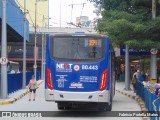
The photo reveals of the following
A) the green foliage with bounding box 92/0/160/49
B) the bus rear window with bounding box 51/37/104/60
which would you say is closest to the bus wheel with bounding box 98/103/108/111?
the bus rear window with bounding box 51/37/104/60

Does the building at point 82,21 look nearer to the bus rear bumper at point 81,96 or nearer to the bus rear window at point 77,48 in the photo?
the bus rear window at point 77,48

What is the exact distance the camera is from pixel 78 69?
16734 millimetres

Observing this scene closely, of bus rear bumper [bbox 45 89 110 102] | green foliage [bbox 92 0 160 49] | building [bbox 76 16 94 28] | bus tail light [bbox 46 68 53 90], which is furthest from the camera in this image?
building [bbox 76 16 94 28]

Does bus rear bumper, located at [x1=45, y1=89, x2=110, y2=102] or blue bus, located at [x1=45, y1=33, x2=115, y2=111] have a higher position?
blue bus, located at [x1=45, y1=33, x2=115, y2=111]

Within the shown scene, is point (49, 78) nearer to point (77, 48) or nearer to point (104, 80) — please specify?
point (77, 48)

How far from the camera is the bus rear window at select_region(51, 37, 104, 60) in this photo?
55.4 feet

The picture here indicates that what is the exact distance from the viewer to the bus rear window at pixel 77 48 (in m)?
16.9

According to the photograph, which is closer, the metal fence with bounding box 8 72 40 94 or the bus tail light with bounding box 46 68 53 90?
the bus tail light with bounding box 46 68 53 90

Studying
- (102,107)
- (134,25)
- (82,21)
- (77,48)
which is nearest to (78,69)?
(77,48)

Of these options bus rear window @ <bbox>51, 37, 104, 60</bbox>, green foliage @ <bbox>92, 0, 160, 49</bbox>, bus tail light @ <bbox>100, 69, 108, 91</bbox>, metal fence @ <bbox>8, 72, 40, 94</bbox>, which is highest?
green foliage @ <bbox>92, 0, 160, 49</bbox>

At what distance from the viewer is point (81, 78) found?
54.8 feet

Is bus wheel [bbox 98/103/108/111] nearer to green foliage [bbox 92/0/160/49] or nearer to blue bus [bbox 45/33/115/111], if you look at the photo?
blue bus [bbox 45/33/115/111]

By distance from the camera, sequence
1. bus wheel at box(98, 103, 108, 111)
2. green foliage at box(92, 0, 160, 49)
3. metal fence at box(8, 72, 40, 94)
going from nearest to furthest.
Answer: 1. bus wheel at box(98, 103, 108, 111)
2. green foliage at box(92, 0, 160, 49)
3. metal fence at box(8, 72, 40, 94)

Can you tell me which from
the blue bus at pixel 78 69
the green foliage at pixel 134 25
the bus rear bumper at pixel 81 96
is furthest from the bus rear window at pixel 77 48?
the green foliage at pixel 134 25
